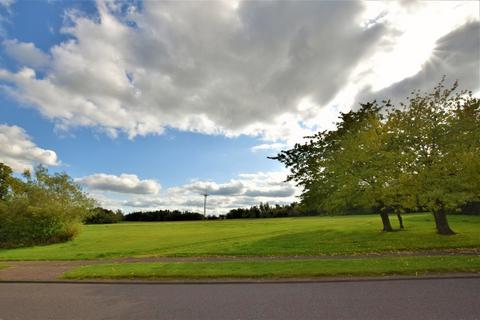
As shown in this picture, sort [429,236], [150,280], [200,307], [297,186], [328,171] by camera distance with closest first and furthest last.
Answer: [200,307] < [150,280] < [429,236] < [328,171] < [297,186]

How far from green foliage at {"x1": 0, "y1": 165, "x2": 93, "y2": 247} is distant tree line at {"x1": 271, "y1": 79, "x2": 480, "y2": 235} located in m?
24.3

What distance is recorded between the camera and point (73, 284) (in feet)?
38.4

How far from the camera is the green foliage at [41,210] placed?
104ft

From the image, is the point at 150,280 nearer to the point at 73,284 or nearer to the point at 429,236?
the point at 73,284

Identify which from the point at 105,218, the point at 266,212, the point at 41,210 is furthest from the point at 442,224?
the point at 105,218

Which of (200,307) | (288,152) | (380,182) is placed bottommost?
(200,307)

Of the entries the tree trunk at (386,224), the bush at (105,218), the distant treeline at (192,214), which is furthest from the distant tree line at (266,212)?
A: the tree trunk at (386,224)

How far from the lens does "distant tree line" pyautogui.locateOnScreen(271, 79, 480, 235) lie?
19406mm

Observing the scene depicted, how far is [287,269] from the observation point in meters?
12.2

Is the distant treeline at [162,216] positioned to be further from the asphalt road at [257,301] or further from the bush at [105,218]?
the asphalt road at [257,301]

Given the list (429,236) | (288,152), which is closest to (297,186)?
(288,152)

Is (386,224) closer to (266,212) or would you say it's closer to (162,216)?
(266,212)

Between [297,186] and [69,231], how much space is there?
2337cm

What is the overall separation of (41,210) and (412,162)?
31937 mm
